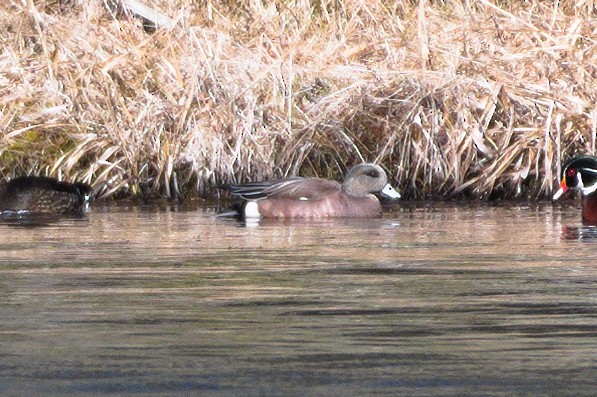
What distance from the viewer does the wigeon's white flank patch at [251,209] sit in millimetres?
11547

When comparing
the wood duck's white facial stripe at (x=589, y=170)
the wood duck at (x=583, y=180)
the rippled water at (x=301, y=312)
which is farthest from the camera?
the wood duck's white facial stripe at (x=589, y=170)

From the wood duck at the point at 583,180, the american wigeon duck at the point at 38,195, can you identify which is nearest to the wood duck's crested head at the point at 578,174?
the wood duck at the point at 583,180

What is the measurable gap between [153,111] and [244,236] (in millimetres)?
3425

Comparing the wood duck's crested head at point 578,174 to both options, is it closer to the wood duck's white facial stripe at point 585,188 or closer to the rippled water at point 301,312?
the wood duck's white facial stripe at point 585,188

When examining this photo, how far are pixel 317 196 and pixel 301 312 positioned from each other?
19.8 feet

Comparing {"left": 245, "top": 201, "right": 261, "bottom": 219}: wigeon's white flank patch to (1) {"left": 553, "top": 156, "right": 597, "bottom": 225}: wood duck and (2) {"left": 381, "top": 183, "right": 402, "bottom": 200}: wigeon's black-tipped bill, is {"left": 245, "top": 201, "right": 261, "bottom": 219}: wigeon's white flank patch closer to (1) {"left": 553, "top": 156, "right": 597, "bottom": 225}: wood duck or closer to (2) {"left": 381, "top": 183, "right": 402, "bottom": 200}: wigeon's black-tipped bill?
(2) {"left": 381, "top": 183, "right": 402, "bottom": 200}: wigeon's black-tipped bill

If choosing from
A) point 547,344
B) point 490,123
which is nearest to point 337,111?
point 490,123

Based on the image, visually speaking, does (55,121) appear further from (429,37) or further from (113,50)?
(429,37)

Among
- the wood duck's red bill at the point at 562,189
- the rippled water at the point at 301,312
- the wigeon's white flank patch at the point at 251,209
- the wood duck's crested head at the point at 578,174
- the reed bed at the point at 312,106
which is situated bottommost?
the rippled water at the point at 301,312

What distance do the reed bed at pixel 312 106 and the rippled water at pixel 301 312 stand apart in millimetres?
2533

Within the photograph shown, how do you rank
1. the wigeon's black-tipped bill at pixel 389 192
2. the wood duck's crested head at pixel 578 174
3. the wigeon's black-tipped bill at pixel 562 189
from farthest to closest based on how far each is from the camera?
1. the wigeon's black-tipped bill at pixel 389 192
2. the wigeon's black-tipped bill at pixel 562 189
3. the wood duck's crested head at pixel 578 174

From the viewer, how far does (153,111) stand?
41.7 feet

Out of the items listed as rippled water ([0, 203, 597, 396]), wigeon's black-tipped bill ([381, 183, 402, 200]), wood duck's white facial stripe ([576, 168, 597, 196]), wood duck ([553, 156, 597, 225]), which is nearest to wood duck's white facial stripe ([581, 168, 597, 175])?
wood duck ([553, 156, 597, 225])

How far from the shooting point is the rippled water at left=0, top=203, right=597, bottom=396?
4.31 meters
